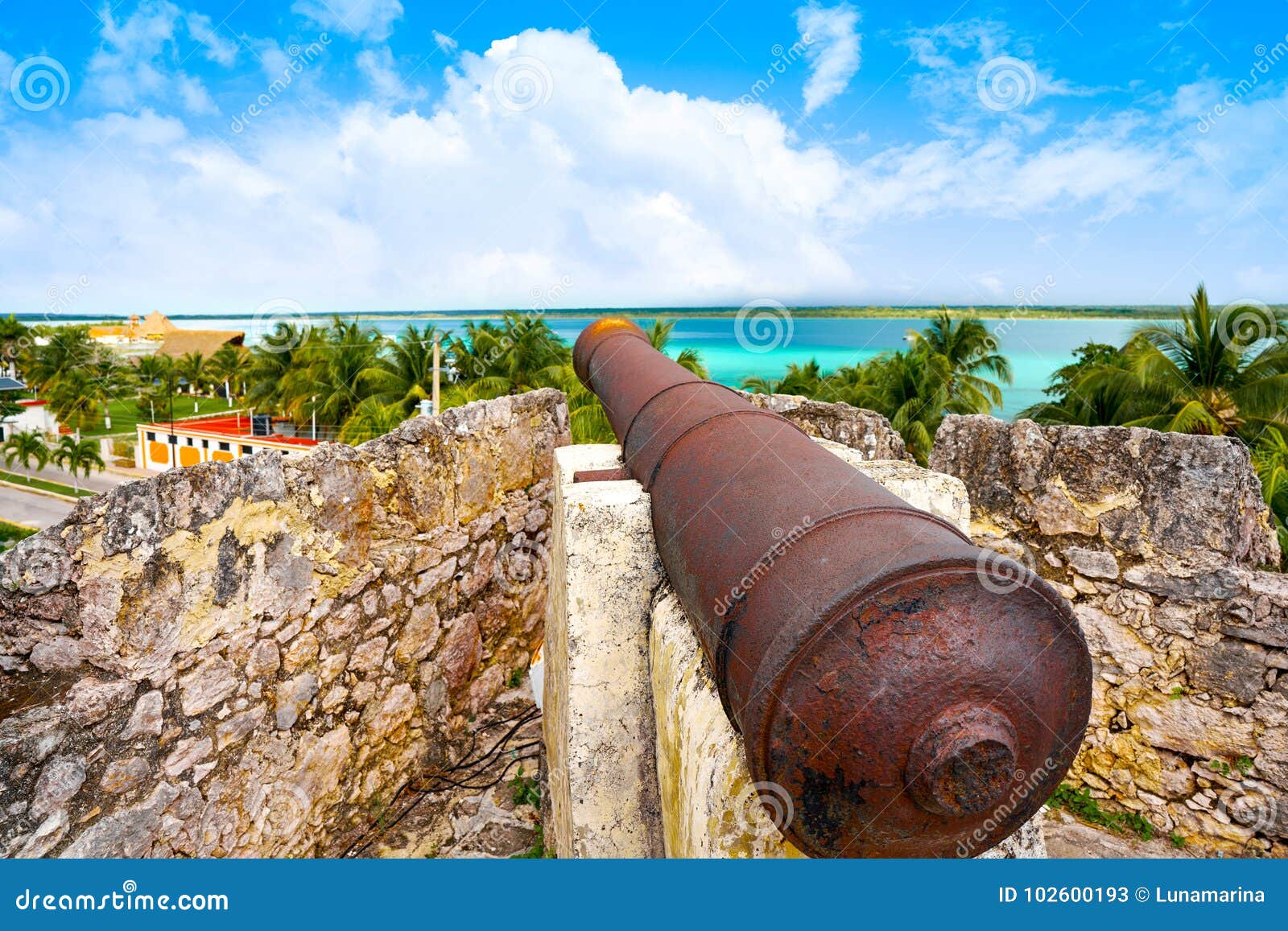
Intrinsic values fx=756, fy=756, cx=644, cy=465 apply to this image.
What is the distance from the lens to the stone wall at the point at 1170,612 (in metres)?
3.69

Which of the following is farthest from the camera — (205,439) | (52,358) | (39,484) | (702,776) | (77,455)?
(52,358)

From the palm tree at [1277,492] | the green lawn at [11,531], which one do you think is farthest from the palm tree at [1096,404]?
the green lawn at [11,531]

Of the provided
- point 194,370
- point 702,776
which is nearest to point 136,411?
point 194,370

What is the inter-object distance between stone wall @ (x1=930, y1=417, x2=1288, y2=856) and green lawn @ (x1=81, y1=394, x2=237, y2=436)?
38.7 metres

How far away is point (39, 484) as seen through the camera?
24.7 m

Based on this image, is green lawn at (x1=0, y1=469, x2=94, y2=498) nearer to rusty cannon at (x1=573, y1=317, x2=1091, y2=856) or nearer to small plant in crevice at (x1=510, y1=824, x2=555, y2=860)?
small plant in crevice at (x1=510, y1=824, x2=555, y2=860)

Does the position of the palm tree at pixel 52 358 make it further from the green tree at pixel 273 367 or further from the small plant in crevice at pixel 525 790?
the small plant in crevice at pixel 525 790

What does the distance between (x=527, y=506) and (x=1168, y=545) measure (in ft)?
12.1

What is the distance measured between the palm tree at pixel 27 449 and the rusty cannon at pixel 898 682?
30.3m

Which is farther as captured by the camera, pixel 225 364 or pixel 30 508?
pixel 225 364

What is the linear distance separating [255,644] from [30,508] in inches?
908

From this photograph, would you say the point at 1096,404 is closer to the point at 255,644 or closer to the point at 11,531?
the point at 255,644

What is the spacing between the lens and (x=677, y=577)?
2084mm

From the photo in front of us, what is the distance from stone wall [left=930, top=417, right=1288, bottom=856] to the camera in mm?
3689
